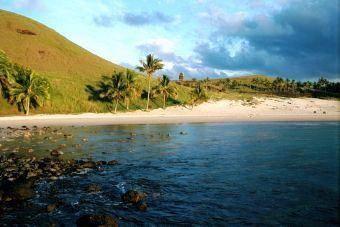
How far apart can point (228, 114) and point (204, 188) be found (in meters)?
65.9

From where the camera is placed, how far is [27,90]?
223ft

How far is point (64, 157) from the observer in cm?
2455

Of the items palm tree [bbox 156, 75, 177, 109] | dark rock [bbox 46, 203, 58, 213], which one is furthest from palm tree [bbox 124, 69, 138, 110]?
dark rock [bbox 46, 203, 58, 213]

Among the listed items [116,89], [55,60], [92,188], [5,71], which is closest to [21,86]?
[5,71]

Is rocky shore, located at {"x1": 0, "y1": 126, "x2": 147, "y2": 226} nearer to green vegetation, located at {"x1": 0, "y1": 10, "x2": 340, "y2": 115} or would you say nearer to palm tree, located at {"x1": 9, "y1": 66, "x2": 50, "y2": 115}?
palm tree, located at {"x1": 9, "y1": 66, "x2": 50, "y2": 115}

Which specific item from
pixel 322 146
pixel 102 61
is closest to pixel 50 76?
pixel 102 61

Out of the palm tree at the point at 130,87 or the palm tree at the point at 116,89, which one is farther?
the palm tree at the point at 130,87

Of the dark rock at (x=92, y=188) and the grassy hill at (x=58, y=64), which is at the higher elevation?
the grassy hill at (x=58, y=64)

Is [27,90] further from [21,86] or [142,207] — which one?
[142,207]

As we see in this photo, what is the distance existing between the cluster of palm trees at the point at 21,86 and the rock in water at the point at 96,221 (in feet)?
199

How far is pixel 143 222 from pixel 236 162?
12567 millimetres

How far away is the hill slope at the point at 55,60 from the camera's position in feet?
263

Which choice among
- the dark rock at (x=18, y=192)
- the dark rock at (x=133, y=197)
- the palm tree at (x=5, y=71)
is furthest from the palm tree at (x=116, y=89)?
the dark rock at (x=133, y=197)

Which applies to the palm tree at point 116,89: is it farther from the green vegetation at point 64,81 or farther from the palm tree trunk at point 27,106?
the palm tree trunk at point 27,106
